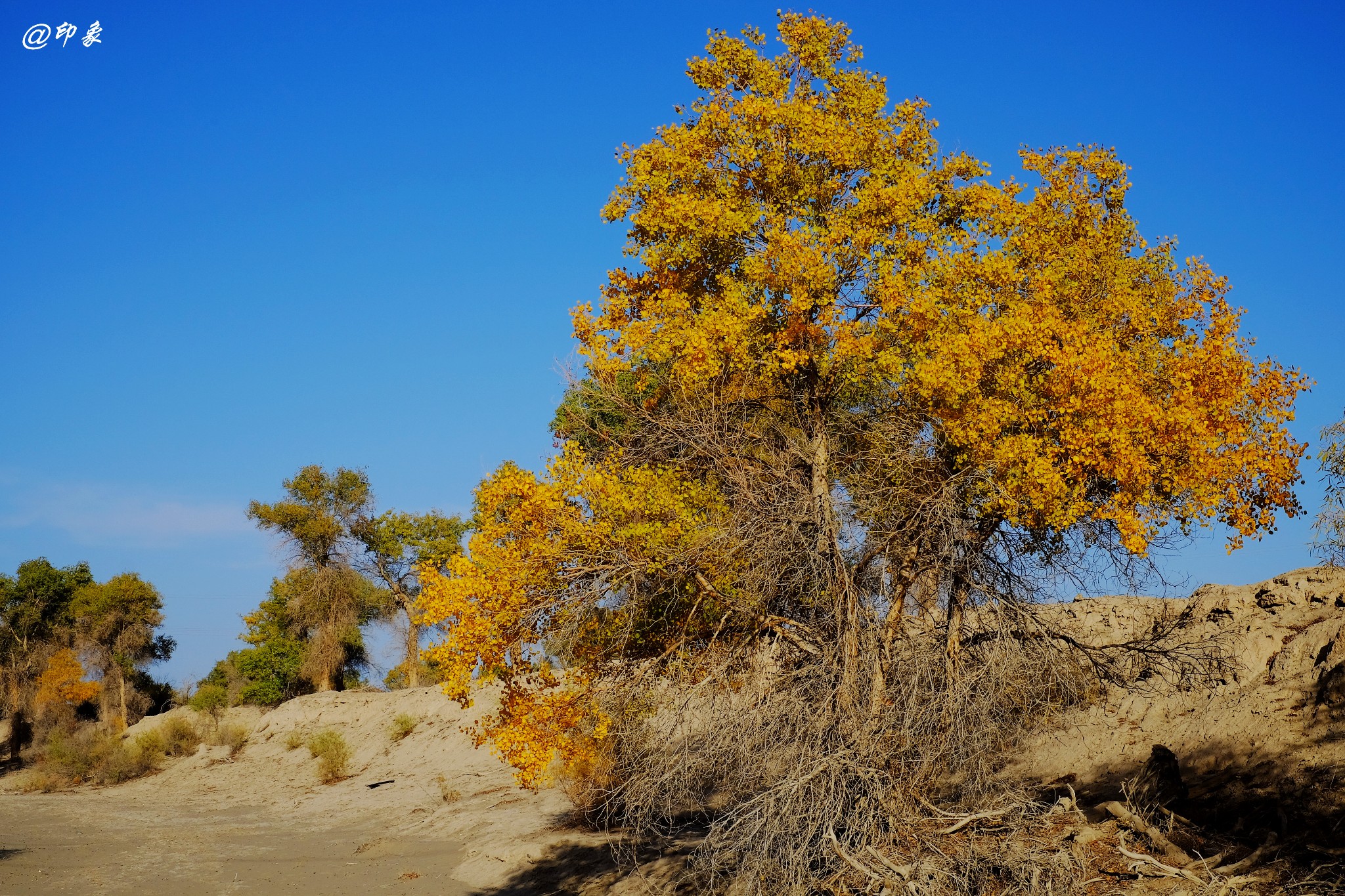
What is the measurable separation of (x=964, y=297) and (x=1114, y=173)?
10.2 ft

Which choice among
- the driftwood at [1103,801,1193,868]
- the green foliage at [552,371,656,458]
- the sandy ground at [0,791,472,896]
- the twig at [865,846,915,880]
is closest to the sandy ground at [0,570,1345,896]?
the sandy ground at [0,791,472,896]

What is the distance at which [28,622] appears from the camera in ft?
130

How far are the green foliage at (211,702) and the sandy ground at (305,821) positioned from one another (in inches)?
75.0

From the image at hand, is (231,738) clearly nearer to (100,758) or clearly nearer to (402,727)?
(100,758)

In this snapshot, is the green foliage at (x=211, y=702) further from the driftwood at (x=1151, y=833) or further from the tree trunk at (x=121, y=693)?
the driftwood at (x=1151, y=833)

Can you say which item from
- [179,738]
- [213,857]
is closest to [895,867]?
[213,857]

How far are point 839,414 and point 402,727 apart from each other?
21.8 metres

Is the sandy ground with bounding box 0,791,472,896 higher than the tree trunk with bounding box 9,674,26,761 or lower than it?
lower

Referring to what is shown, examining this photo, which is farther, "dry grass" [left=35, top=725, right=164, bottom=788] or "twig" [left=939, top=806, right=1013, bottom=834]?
"dry grass" [left=35, top=725, right=164, bottom=788]

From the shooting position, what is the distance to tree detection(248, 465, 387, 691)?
37.4 metres

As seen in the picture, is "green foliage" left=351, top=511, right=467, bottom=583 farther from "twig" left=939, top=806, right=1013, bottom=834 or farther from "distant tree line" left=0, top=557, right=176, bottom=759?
"twig" left=939, top=806, right=1013, bottom=834

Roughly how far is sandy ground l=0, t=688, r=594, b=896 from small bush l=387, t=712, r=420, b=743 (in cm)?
25

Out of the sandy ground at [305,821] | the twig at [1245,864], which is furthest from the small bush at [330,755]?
the twig at [1245,864]

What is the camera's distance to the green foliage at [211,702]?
37.0 m
